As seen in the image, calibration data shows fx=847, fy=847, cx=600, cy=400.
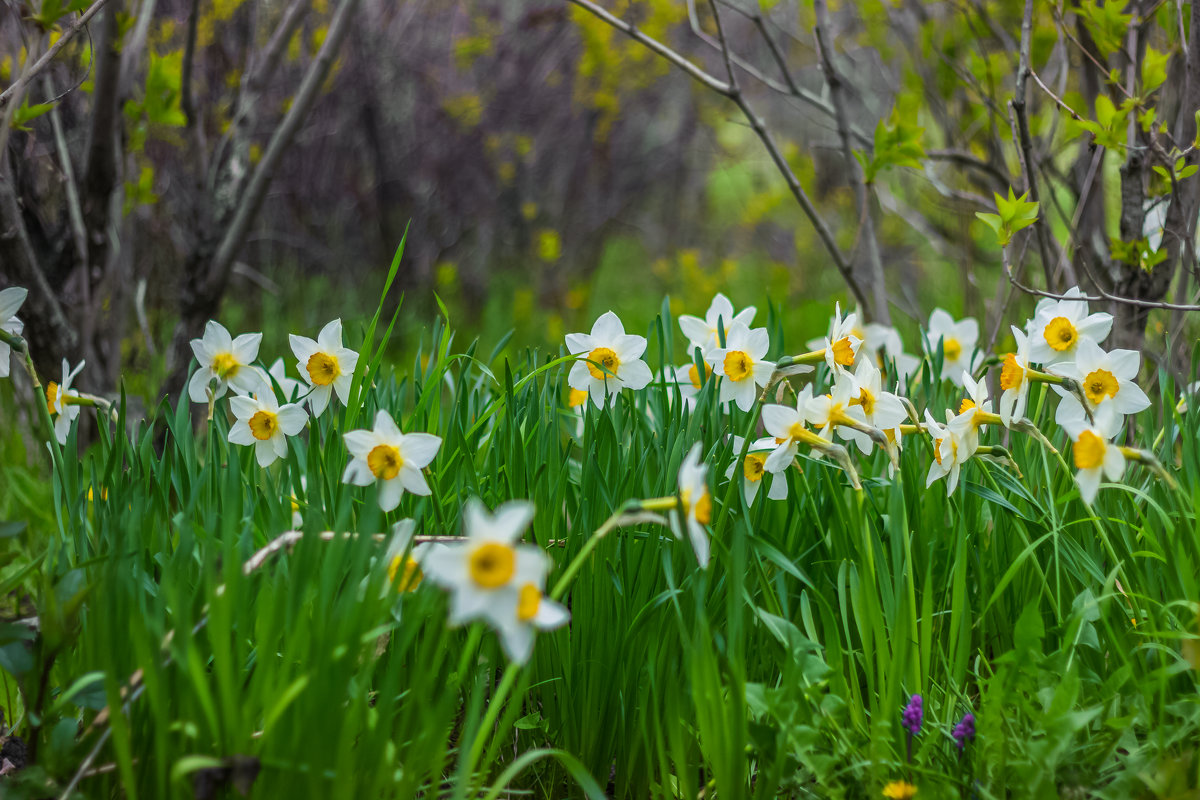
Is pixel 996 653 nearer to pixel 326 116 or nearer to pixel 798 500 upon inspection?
pixel 798 500

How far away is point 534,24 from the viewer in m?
6.12

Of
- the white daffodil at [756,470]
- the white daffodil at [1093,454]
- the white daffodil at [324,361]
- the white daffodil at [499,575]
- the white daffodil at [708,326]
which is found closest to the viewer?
the white daffodil at [499,575]

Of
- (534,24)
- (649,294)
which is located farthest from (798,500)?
(649,294)

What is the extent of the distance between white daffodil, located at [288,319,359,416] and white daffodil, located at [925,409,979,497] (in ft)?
3.21

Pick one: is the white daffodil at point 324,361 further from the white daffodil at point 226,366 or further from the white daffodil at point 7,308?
the white daffodil at point 7,308

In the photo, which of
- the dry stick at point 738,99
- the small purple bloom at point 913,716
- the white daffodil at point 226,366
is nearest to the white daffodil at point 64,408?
the white daffodil at point 226,366

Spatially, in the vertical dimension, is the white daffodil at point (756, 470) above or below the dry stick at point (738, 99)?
below

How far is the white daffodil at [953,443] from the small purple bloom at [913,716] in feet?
1.07

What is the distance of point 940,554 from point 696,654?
2.25 ft

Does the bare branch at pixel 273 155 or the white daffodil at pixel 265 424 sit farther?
the bare branch at pixel 273 155

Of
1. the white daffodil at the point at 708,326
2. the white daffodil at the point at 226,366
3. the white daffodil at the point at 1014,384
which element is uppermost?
the white daffodil at the point at 708,326

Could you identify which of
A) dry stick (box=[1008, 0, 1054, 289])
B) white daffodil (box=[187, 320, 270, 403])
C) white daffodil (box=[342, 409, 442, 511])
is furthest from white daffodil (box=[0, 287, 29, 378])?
dry stick (box=[1008, 0, 1054, 289])

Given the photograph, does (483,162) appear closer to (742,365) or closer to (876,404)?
(742,365)

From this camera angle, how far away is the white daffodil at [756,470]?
1356 mm
